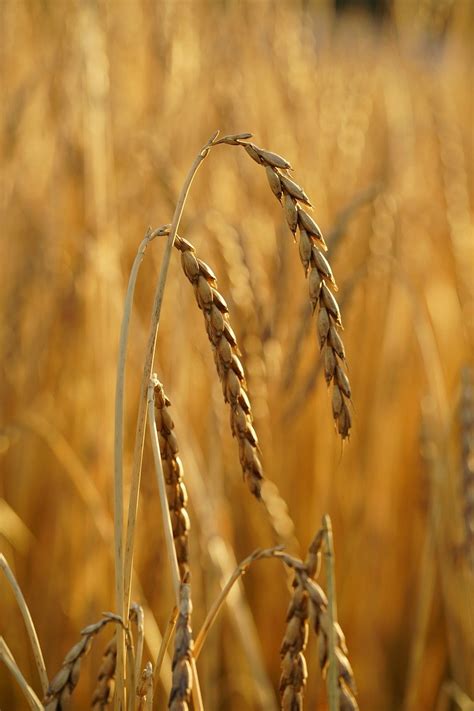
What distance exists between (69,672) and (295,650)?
0.11 meters

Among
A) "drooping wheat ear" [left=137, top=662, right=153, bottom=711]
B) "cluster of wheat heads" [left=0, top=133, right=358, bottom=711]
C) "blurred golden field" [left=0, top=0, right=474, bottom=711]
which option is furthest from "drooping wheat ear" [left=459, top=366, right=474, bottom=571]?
"drooping wheat ear" [left=137, top=662, right=153, bottom=711]

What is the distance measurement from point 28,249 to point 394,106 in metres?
0.95

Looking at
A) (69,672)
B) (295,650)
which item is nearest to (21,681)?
(69,672)

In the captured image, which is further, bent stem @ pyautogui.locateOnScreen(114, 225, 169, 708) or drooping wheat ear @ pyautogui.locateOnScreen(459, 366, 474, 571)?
drooping wheat ear @ pyautogui.locateOnScreen(459, 366, 474, 571)

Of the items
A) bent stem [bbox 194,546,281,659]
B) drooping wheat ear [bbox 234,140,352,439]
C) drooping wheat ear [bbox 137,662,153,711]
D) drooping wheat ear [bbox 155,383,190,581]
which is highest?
drooping wheat ear [bbox 234,140,352,439]

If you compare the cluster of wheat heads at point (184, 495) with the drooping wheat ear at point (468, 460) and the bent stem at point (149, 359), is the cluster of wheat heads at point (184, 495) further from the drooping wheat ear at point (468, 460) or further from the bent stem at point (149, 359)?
the drooping wheat ear at point (468, 460)

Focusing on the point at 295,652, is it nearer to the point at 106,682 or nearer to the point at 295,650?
the point at 295,650

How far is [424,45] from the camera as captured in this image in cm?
215

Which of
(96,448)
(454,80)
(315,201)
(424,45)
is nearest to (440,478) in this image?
(96,448)

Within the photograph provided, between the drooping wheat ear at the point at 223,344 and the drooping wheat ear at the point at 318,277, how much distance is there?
0.13 ft

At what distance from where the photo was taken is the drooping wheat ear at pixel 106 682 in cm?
43

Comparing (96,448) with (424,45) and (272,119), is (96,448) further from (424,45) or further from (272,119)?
(424,45)

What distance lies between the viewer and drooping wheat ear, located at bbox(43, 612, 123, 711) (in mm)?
403

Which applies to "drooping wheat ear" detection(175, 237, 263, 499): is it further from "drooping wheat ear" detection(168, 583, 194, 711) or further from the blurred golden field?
the blurred golden field
